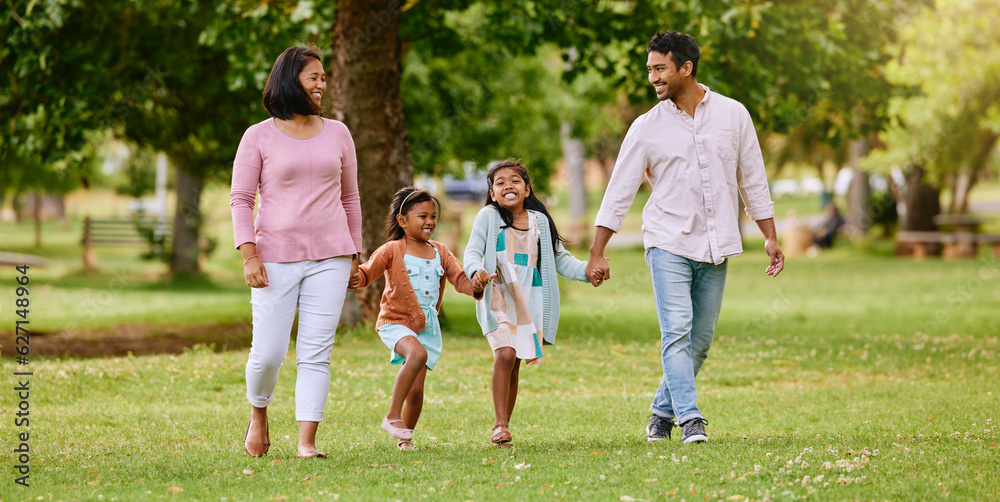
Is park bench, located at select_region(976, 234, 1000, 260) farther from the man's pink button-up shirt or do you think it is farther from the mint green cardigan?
the mint green cardigan

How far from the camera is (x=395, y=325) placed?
5.52m

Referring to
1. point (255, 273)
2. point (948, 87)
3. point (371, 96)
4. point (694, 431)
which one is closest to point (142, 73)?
point (371, 96)

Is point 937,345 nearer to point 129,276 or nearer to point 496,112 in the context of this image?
point 496,112

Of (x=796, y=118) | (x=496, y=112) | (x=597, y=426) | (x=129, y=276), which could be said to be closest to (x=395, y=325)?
(x=597, y=426)

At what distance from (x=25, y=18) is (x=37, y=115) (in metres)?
1.42

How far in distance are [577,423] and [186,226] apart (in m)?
18.6

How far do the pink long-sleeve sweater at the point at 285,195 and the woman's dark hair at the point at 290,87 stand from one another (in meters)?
0.10

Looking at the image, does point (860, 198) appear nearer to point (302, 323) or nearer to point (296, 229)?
point (302, 323)

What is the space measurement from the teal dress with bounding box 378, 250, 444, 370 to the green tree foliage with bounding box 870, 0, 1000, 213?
14.7 m

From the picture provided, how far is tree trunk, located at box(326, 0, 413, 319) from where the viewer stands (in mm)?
11281

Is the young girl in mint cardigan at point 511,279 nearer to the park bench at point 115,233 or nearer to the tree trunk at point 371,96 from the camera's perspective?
the tree trunk at point 371,96

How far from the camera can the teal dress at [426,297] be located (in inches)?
220

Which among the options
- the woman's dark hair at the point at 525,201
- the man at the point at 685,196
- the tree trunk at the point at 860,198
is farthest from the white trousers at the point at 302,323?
the tree trunk at the point at 860,198

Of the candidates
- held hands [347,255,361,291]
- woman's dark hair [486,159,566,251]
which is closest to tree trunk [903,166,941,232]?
woman's dark hair [486,159,566,251]
